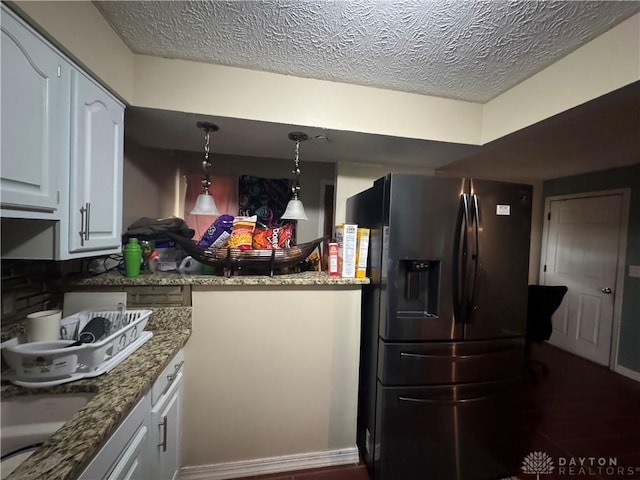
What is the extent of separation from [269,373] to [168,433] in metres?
0.54

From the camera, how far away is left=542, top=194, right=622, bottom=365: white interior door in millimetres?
2875

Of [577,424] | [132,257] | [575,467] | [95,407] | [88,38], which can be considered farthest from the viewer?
[577,424]

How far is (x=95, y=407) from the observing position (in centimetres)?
80

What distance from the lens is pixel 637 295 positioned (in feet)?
8.71

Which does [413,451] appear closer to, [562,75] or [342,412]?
[342,412]

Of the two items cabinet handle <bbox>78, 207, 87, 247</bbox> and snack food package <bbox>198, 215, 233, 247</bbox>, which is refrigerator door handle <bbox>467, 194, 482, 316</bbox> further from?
cabinet handle <bbox>78, 207, 87, 247</bbox>

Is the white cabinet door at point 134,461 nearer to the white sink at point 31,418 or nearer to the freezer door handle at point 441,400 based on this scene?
the white sink at point 31,418

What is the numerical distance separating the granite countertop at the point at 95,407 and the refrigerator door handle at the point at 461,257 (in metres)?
1.48

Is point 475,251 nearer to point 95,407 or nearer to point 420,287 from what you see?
point 420,287

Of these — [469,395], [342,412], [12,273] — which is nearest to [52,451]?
[12,273]

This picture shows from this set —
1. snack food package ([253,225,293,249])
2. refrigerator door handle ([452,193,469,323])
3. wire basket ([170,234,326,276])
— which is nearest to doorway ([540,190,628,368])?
refrigerator door handle ([452,193,469,323])

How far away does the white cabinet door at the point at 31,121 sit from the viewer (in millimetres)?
750

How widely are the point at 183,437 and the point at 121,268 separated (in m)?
1.05

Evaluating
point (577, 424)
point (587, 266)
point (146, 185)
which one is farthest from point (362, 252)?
point (587, 266)
